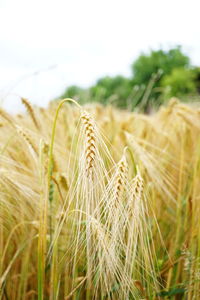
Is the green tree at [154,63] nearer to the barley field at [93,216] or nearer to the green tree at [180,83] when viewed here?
the green tree at [180,83]

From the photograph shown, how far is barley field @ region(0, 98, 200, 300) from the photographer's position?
29.4 inches

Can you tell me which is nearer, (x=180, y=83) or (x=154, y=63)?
(x=180, y=83)

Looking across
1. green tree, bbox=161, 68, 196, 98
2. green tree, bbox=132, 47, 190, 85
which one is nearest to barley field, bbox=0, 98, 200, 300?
green tree, bbox=161, 68, 196, 98

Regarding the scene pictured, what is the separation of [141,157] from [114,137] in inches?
27.3

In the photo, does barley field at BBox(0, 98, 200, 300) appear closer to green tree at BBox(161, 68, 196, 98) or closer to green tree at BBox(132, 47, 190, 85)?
green tree at BBox(161, 68, 196, 98)

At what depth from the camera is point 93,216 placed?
2.42 ft

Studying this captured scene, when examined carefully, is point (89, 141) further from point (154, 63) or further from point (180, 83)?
point (154, 63)

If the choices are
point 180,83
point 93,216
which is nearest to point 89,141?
point 93,216

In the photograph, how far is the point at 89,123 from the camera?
74cm

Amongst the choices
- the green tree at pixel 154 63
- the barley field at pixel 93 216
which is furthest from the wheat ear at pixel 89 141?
the green tree at pixel 154 63

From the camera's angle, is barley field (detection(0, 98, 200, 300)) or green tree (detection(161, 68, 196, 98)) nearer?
barley field (detection(0, 98, 200, 300))

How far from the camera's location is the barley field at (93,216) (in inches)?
29.4

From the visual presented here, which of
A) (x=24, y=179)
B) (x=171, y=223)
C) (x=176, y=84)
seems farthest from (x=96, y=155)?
(x=176, y=84)

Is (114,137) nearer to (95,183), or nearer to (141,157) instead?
(141,157)
